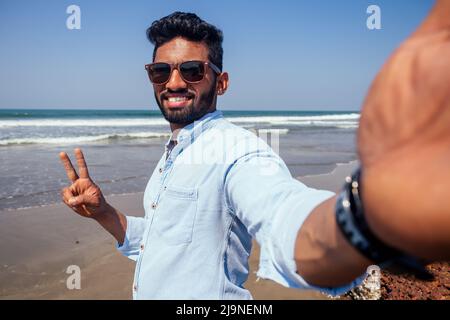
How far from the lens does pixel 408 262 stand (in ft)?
2.28

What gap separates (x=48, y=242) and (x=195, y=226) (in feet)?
14.7

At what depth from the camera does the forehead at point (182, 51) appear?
2.16 meters

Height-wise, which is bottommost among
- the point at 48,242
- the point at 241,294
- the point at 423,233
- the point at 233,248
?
the point at 48,242

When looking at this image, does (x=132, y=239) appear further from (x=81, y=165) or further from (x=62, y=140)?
(x=62, y=140)

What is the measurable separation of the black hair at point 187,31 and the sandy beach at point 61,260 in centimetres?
268

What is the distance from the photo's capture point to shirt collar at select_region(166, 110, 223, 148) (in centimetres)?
190

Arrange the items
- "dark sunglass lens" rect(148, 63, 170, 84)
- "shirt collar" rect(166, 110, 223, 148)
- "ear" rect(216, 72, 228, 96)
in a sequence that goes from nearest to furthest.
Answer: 1. "shirt collar" rect(166, 110, 223, 148)
2. "dark sunglass lens" rect(148, 63, 170, 84)
3. "ear" rect(216, 72, 228, 96)

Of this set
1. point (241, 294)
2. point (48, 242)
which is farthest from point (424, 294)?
point (48, 242)

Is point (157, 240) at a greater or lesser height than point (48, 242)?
greater

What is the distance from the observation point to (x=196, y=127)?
193cm

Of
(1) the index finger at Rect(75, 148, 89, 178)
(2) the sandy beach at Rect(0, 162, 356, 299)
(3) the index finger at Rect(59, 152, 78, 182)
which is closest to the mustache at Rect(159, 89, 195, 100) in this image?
(1) the index finger at Rect(75, 148, 89, 178)

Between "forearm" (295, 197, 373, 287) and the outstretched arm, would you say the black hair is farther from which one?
the outstretched arm
